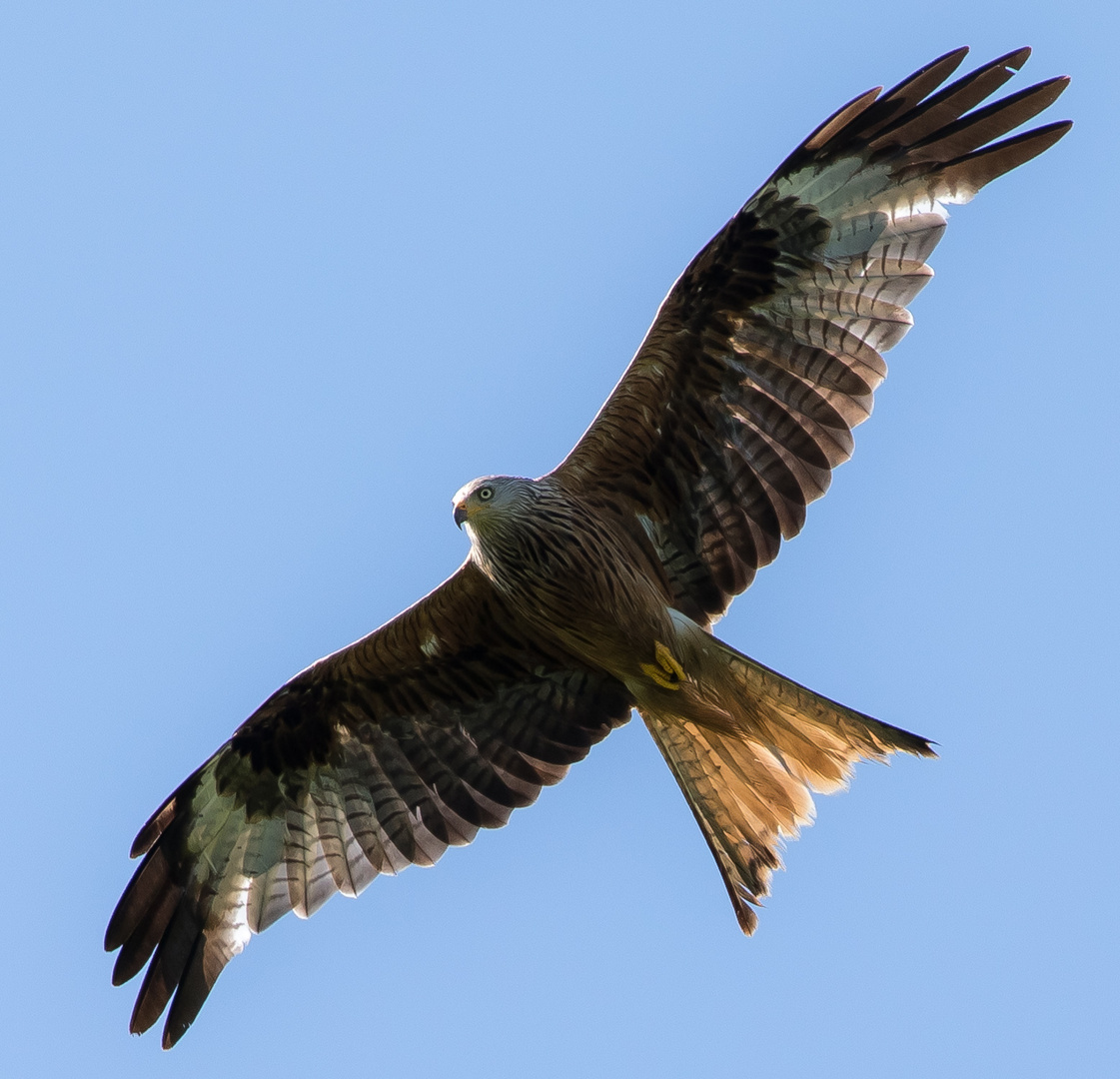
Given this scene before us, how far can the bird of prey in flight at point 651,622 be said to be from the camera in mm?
8859

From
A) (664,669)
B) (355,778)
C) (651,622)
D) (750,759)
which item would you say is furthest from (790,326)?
(355,778)

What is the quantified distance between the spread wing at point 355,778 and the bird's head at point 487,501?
0.76 meters

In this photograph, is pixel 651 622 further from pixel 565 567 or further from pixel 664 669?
pixel 565 567

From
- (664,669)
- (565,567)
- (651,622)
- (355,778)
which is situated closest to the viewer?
(565,567)

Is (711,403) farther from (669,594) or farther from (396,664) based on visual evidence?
(396,664)

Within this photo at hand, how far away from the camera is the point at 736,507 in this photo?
30.5 ft

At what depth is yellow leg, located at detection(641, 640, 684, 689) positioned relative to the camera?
897 cm

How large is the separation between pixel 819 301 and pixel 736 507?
1167 mm

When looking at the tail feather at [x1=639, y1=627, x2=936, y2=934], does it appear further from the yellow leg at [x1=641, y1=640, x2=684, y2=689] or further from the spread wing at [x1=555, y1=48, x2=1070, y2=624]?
the spread wing at [x1=555, y1=48, x2=1070, y2=624]

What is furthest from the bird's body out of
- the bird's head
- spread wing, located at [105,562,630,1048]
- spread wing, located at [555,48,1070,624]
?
spread wing, located at [105,562,630,1048]

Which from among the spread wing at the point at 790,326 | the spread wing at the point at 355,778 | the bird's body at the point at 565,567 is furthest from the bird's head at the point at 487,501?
the spread wing at the point at 355,778

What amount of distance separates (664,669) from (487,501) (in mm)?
1272

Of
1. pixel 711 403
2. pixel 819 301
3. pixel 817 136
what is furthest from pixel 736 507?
pixel 817 136

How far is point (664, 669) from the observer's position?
903cm
